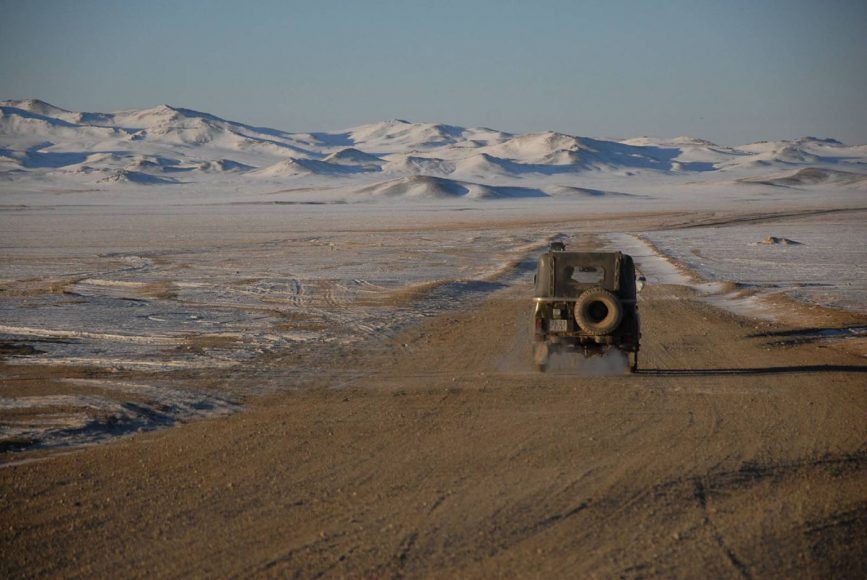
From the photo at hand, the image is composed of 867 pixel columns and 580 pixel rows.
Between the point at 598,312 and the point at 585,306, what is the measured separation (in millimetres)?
196

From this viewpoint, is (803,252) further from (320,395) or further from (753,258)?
(320,395)

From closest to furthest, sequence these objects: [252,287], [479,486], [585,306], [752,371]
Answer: [479,486] < [585,306] < [752,371] < [252,287]

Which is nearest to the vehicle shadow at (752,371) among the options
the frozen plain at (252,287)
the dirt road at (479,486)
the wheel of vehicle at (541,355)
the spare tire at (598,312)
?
the dirt road at (479,486)

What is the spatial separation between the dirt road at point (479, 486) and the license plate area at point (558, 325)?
663 millimetres

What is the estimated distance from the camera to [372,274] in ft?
102

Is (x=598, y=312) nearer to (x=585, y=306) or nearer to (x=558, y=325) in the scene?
(x=585, y=306)

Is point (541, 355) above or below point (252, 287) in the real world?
above

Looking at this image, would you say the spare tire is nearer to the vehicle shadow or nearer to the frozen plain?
the vehicle shadow

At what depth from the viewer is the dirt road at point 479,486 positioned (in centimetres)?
655

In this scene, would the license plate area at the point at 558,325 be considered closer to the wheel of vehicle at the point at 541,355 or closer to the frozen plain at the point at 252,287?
the wheel of vehicle at the point at 541,355

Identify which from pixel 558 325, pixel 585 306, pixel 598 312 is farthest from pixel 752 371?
pixel 558 325

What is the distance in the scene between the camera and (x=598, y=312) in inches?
505

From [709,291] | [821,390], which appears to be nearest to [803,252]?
[709,291]

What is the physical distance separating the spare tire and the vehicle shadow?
45.0 inches
